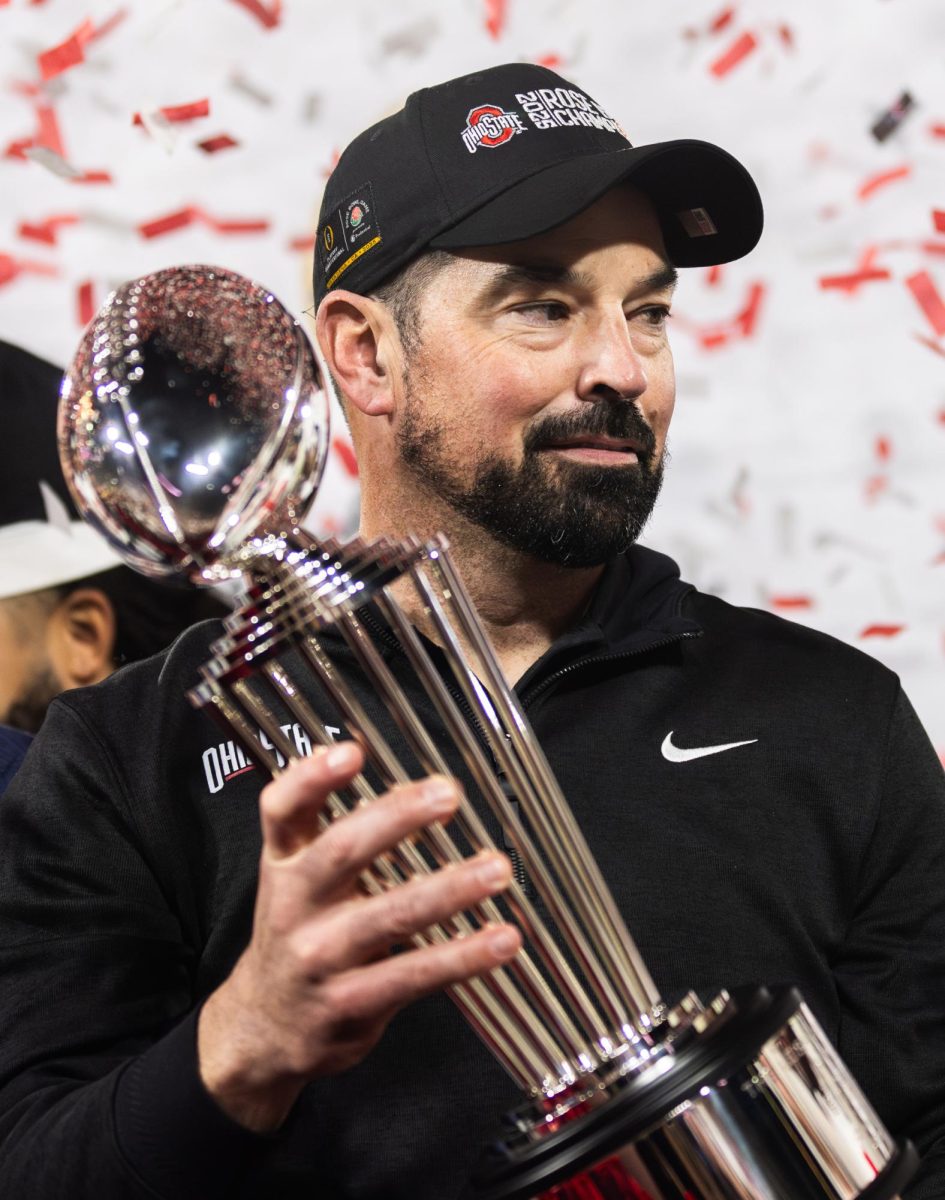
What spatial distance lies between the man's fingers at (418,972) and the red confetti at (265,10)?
4.12ft

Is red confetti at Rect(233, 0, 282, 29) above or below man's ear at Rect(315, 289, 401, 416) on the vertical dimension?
above

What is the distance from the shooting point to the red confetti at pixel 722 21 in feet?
5.07

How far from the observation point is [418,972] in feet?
1.75

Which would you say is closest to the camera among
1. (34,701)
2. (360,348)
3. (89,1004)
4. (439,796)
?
(439,796)

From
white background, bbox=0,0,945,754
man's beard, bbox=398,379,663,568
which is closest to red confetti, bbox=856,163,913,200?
white background, bbox=0,0,945,754

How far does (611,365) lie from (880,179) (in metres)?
0.68

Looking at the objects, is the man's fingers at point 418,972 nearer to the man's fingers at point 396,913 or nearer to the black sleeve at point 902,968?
the man's fingers at point 396,913

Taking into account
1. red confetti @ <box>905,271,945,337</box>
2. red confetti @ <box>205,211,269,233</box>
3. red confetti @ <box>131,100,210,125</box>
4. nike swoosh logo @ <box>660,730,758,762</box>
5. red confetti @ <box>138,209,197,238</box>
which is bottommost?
nike swoosh logo @ <box>660,730,758,762</box>

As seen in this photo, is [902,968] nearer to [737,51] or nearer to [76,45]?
[737,51]

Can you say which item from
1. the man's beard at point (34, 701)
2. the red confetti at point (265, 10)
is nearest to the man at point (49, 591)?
the man's beard at point (34, 701)

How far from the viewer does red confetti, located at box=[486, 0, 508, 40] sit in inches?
61.1

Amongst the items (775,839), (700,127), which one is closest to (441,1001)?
(775,839)

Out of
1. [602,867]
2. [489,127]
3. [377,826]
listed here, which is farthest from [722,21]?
[377,826]

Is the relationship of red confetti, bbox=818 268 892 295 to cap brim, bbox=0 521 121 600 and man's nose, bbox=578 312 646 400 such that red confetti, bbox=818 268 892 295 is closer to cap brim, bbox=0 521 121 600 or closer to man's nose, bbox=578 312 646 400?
man's nose, bbox=578 312 646 400
